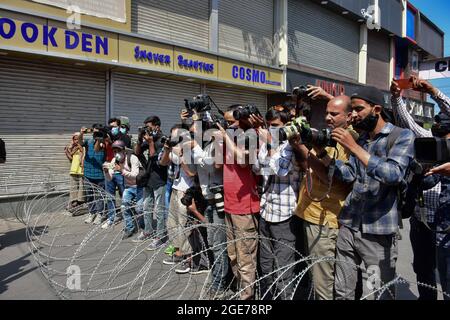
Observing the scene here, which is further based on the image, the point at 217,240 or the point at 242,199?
the point at 217,240

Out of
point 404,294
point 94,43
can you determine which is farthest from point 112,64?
point 404,294

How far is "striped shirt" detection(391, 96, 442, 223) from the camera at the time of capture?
3072 millimetres

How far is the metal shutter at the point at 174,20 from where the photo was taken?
9.52 meters

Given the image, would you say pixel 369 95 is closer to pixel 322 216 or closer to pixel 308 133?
pixel 308 133

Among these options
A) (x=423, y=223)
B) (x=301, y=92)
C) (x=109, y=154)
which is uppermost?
(x=301, y=92)

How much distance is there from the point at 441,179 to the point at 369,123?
3.21ft

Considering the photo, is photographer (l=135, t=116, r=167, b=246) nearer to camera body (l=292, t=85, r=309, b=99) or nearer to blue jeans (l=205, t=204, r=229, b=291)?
blue jeans (l=205, t=204, r=229, b=291)

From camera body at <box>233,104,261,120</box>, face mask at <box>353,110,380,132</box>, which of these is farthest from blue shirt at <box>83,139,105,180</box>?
face mask at <box>353,110,380,132</box>

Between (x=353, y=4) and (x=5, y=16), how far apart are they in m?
14.6

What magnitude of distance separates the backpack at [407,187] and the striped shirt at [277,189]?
0.90 m

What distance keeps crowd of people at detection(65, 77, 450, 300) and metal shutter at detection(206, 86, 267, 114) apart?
6.98 metres

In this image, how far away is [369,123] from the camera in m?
2.52

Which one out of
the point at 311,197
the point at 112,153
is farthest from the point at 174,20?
the point at 311,197

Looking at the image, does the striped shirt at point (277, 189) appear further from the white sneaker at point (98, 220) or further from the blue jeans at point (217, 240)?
the white sneaker at point (98, 220)
